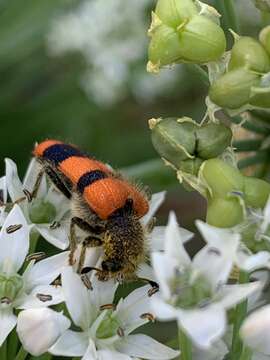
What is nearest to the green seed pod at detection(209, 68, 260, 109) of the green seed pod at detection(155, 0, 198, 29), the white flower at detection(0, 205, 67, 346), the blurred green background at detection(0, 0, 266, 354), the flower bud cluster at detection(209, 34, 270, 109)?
the flower bud cluster at detection(209, 34, 270, 109)

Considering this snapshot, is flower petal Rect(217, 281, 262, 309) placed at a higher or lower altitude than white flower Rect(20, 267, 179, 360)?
higher

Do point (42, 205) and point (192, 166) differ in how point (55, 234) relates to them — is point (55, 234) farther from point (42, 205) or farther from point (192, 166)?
point (192, 166)

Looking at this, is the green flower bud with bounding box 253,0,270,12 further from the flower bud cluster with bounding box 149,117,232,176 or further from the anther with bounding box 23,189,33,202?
the anther with bounding box 23,189,33,202

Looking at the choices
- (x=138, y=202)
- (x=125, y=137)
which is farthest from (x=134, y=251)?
(x=125, y=137)

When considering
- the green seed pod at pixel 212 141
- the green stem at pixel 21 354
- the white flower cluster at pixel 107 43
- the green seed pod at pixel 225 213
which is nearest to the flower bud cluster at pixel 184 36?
the green seed pod at pixel 212 141

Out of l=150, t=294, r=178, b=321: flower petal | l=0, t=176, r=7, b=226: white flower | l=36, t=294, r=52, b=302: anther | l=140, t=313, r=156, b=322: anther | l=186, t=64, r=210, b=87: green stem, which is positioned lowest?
l=140, t=313, r=156, b=322: anther
